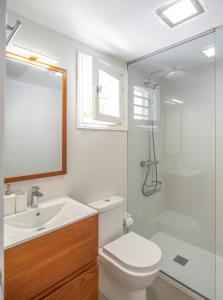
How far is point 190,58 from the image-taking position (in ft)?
6.11

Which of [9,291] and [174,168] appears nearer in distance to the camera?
[9,291]

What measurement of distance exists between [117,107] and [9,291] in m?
1.69

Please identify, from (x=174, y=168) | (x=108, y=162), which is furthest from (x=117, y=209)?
(x=174, y=168)

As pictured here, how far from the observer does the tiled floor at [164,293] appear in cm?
166

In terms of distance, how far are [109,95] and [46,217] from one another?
1278mm

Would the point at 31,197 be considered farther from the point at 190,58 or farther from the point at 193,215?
the point at 190,58

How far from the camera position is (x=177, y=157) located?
6.59 feet

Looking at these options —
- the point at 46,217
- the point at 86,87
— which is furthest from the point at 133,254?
the point at 86,87

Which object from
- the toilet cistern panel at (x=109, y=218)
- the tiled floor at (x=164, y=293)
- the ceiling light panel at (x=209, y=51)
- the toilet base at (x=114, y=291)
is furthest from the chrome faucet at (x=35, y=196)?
the ceiling light panel at (x=209, y=51)

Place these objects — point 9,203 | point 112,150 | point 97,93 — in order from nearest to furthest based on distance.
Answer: point 9,203 → point 97,93 → point 112,150

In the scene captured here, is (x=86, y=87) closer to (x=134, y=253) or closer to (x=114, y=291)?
(x=134, y=253)

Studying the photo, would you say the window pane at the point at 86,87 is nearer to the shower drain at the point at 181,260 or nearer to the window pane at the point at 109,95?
the window pane at the point at 109,95

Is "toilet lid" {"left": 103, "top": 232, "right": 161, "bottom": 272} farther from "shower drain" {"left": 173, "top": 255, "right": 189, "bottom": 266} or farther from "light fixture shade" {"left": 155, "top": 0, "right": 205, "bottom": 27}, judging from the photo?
"light fixture shade" {"left": 155, "top": 0, "right": 205, "bottom": 27}

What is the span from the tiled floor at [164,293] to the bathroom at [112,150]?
1cm
